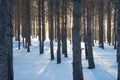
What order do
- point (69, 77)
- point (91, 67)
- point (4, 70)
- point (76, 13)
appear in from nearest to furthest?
1. point (4, 70)
2. point (76, 13)
3. point (69, 77)
4. point (91, 67)

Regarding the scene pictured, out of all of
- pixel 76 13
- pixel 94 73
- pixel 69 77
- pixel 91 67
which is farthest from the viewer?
Result: pixel 91 67

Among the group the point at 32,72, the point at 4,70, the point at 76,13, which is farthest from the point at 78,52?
the point at 32,72

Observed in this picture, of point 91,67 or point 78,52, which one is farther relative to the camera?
point 91,67

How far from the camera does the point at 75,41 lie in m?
13.2

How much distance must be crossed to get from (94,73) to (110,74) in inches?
35.9

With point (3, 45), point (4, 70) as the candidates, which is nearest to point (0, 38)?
point (3, 45)

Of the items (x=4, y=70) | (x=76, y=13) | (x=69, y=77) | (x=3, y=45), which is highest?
(x=76, y=13)

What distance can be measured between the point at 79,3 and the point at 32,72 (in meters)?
6.66

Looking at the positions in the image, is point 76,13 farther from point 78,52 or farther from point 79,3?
point 78,52

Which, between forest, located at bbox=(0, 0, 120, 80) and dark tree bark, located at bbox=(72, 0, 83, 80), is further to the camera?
dark tree bark, located at bbox=(72, 0, 83, 80)

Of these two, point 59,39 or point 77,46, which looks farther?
point 59,39

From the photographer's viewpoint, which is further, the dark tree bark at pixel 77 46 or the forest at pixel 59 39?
the dark tree bark at pixel 77 46

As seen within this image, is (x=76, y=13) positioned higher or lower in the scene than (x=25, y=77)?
higher

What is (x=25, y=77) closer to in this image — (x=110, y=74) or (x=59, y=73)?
(x=59, y=73)
